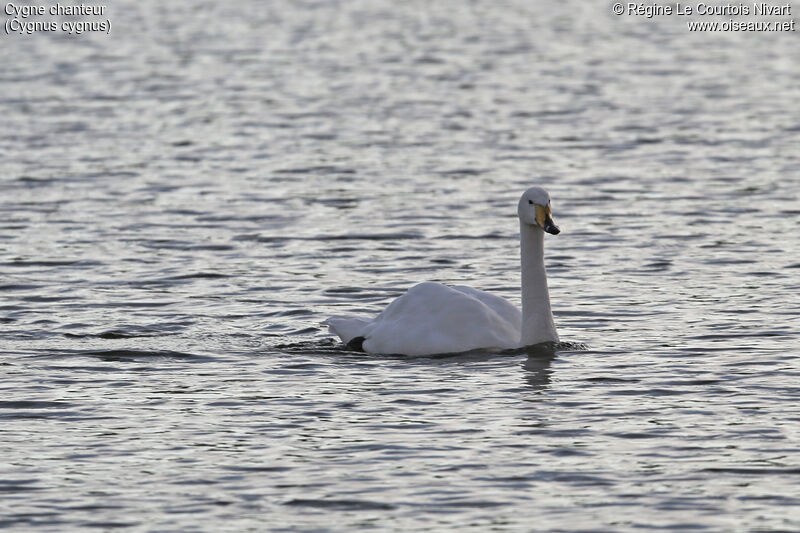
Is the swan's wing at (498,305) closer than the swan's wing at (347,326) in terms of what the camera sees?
No

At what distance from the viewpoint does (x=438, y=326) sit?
53.3 feet

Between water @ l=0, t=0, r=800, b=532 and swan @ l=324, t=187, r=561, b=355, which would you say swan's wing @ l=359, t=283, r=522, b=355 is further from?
water @ l=0, t=0, r=800, b=532

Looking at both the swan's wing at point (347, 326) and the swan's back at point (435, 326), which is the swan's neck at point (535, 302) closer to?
the swan's back at point (435, 326)

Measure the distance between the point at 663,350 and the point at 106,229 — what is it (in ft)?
30.5

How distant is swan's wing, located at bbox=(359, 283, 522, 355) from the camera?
16203 millimetres

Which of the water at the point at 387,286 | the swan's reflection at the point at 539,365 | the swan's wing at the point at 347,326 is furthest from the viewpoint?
the swan's wing at the point at 347,326

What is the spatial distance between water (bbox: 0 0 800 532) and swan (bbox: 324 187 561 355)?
7.0 inches

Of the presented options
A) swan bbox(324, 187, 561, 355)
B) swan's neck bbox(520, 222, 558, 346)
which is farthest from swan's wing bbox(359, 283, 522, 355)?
swan's neck bbox(520, 222, 558, 346)

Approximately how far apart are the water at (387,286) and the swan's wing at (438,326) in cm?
18

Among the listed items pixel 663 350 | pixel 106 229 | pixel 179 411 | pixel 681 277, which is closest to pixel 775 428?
pixel 663 350

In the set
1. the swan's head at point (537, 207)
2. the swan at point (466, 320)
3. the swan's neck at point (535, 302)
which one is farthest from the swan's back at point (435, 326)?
the swan's head at point (537, 207)

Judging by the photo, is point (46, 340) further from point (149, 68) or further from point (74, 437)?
point (149, 68)

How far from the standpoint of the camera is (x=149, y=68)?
39.7 m

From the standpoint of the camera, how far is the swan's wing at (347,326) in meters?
16.6
